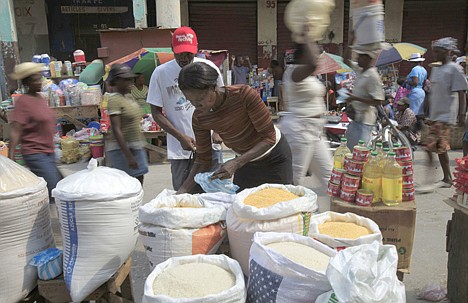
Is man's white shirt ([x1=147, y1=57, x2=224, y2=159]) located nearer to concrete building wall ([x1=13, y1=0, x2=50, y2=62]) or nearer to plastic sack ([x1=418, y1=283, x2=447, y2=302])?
plastic sack ([x1=418, y1=283, x2=447, y2=302])

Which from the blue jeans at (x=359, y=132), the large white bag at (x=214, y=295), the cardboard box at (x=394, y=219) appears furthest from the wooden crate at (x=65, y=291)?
the blue jeans at (x=359, y=132)

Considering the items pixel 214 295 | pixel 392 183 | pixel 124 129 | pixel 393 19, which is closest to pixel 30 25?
pixel 124 129

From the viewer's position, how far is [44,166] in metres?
3.49

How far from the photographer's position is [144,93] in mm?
7984

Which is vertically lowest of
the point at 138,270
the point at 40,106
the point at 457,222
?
the point at 138,270

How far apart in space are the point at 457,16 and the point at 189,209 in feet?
49.9

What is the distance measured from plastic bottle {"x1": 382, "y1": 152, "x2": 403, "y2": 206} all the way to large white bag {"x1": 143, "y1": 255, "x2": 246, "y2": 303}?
4.85 ft

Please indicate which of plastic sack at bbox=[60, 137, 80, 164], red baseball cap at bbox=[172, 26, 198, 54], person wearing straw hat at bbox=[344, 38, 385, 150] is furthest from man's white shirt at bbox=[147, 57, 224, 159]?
plastic sack at bbox=[60, 137, 80, 164]

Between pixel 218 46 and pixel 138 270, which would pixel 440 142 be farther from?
pixel 218 46

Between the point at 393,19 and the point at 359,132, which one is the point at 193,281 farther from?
the point at 393,19

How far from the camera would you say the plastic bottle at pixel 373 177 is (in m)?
2.68

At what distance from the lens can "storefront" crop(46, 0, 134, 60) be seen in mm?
12969

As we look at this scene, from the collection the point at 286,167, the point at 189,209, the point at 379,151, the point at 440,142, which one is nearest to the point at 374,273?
the point at 189,209

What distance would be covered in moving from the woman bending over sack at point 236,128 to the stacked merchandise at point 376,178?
0.41 m
